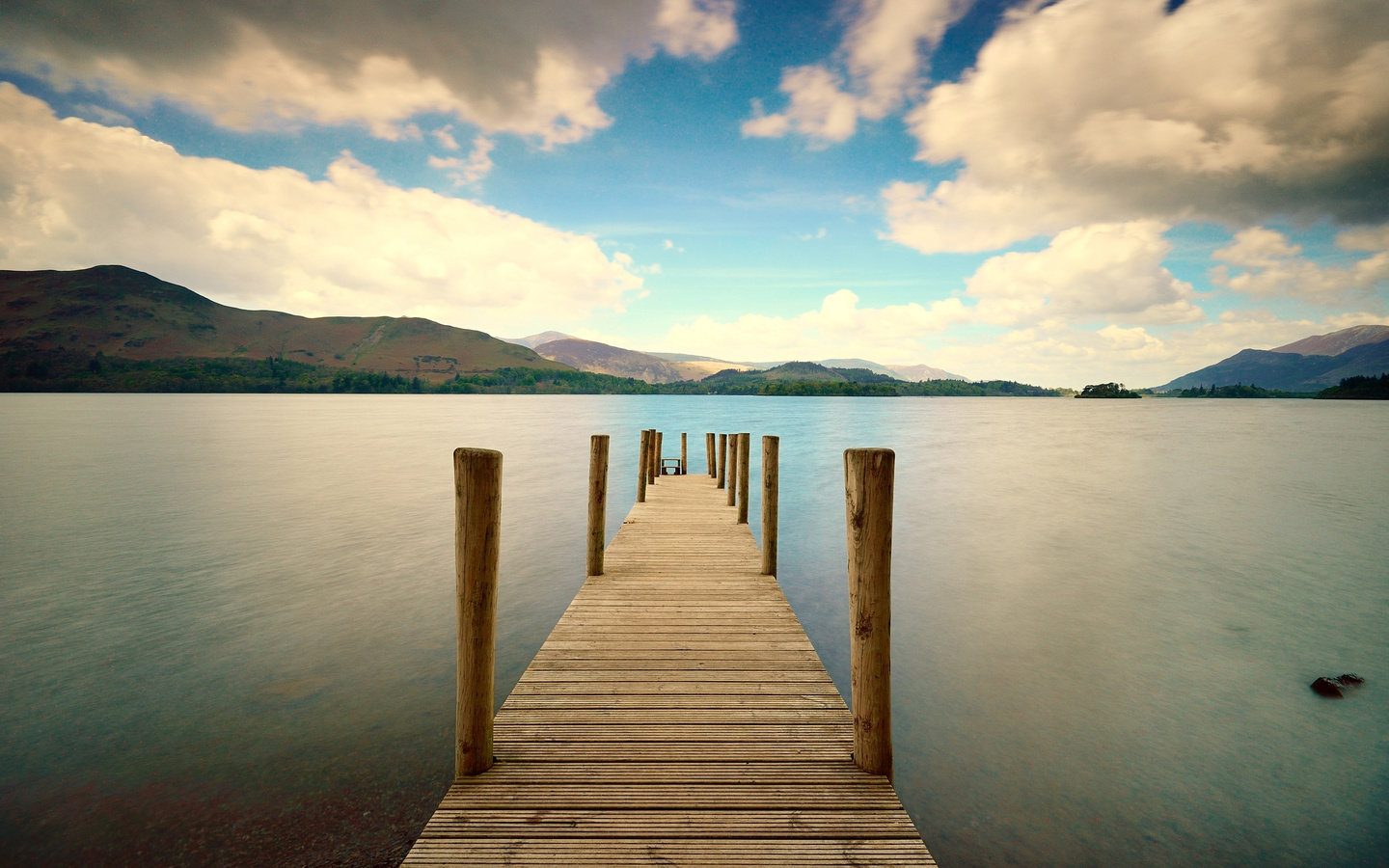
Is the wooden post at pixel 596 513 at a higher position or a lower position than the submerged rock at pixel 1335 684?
higher

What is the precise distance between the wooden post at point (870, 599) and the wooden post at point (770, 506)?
13.8 ft

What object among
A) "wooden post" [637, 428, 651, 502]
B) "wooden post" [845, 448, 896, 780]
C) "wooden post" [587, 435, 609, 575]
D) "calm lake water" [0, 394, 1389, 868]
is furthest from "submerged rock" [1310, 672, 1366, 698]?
"wooden post" [637, 428, 651, 502]

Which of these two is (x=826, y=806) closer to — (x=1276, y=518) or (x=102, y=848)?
(x=102, y=848)

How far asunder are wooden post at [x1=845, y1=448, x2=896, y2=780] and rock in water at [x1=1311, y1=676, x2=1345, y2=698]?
8.81 meters

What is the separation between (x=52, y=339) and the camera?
180m

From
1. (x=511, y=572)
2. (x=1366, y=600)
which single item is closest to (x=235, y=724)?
(x=511, y=572)

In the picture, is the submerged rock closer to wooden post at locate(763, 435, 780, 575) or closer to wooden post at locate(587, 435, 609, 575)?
wooden post at locate(763, 435, 780, 575)

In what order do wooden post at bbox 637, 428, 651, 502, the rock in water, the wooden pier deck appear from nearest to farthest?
the wooden pier deck < the rock in water < wooden post at bbox 637, 428, 651, 502

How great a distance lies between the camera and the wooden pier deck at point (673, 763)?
312 centimetres

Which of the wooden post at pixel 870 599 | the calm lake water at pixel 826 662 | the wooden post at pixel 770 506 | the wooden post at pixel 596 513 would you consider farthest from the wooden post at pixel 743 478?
the wooden post at pixel 870 599

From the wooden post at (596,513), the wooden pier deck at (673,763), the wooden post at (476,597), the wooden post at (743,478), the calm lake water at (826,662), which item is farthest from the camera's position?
the wooden post at (743,478)

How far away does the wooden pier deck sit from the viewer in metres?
3.12

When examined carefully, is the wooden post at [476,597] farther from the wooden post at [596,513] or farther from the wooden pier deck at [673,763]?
the wooden post at [596,513]

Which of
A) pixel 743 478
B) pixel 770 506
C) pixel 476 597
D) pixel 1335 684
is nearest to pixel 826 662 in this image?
pixel 770 506
